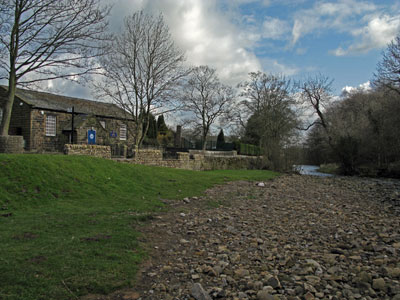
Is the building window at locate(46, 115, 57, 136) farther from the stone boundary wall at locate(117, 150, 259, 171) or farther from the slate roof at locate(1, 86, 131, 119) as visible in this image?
the stone boundary wall at locate(117, 150, 259, 171)

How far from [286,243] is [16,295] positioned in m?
4.94

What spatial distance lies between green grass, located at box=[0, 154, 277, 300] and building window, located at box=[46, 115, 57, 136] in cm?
1886

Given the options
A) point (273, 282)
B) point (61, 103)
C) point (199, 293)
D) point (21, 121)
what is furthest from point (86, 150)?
point (61, 103)

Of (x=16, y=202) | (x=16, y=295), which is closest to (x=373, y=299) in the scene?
(x=16, y=295)

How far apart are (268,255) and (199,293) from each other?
6.86 feet

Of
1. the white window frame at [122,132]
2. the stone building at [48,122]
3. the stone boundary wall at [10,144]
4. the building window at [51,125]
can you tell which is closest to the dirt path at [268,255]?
the stone boundary wall at [10,144]

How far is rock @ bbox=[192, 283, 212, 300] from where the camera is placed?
151 inches

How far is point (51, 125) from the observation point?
29906mm

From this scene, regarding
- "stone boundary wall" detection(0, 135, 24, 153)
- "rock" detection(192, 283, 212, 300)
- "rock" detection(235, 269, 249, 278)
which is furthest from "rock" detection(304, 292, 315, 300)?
"stone boundary wall" detection(0, 135, 24, 153)

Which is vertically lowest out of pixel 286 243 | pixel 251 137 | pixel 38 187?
pixel 286 243

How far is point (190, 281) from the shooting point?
4426 millimetres

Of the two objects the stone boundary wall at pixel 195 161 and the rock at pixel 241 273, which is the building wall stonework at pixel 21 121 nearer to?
the stone boundary wall at pixel 195 161

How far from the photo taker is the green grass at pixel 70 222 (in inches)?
153

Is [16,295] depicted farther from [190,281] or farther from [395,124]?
[395,124]
